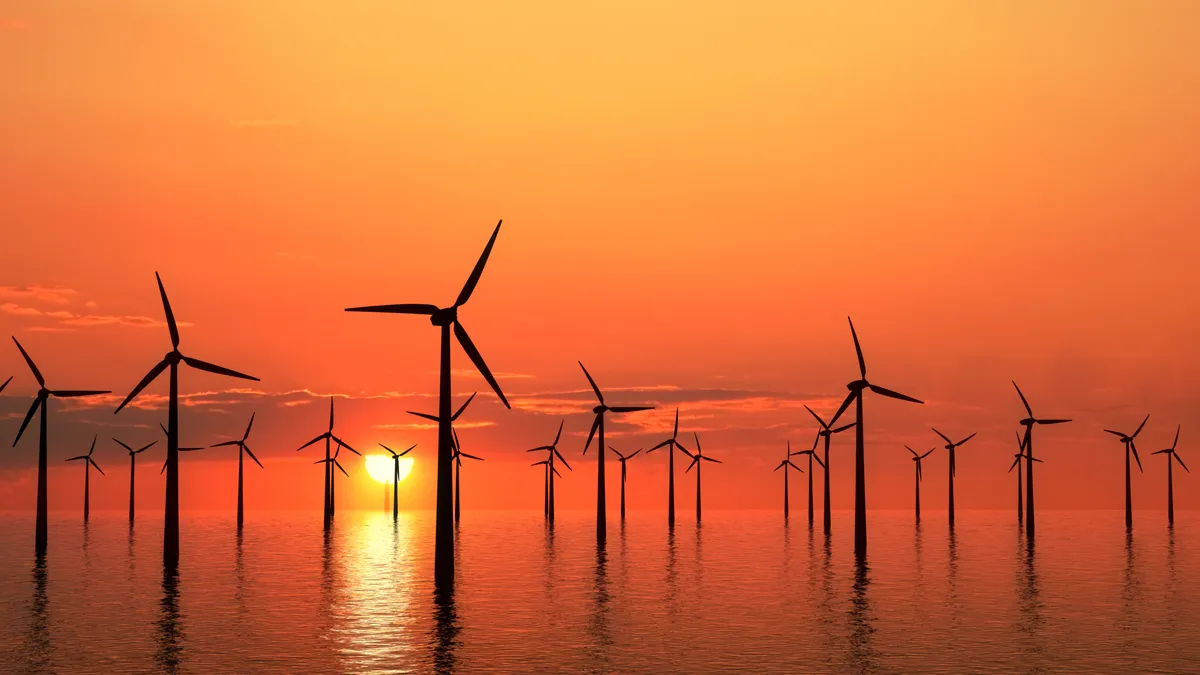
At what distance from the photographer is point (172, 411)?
Result: 4060 inches

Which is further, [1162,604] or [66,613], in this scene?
[1162,604]

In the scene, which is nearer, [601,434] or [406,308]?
[406,308]

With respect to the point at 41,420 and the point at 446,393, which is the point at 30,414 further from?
the point at 446,393

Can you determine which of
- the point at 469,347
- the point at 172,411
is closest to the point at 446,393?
the point at 469,347

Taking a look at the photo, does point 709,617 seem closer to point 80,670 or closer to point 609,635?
point 609,635

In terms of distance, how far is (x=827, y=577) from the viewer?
106m

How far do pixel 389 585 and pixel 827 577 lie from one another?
1449 inches

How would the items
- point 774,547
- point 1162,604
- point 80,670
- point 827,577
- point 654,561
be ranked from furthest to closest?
point 774,547, point 654,561, point 827,577, point 1162,604, point 80,670

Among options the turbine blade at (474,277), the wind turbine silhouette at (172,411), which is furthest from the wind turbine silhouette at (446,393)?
the wind turbine silhouette at (172,411)

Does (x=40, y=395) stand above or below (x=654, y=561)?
above

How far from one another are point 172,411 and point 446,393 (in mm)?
31651

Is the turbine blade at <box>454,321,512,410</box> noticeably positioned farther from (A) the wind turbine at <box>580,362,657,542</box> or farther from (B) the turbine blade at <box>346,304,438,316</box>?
(A) the wind turbine at <box>580,362,657,542</box>

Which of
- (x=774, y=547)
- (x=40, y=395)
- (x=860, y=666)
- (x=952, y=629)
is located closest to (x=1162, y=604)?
(x=952, y=629)

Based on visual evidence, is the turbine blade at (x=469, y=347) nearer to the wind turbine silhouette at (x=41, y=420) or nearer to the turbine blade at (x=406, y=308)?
the turbine blade at (x=406, y=308)
